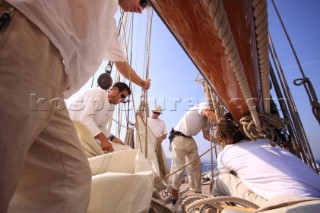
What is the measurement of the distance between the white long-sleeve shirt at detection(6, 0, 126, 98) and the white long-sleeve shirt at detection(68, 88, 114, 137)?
1.05 meters

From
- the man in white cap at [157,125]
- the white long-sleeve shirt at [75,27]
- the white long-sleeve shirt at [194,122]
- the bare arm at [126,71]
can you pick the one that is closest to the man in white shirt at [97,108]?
the bare arm at [126,71]

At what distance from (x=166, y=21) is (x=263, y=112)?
914mm

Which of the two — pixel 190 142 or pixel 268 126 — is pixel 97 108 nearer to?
pixel 268 126

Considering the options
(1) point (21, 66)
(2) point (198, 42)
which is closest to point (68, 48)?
(1) point (21, 66)

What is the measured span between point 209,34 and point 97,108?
1410 mm

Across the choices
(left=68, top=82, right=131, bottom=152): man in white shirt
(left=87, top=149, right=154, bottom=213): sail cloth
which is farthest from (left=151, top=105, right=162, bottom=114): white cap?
(left=87, top=149, right=154, bottom=213): sail cloth

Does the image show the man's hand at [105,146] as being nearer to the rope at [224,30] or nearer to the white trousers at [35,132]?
the white trousers at [35,132]

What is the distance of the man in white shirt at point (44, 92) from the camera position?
16.6 inches

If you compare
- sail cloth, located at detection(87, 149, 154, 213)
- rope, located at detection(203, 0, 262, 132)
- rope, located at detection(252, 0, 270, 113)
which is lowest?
sail cloth, located at detection(87, 149, 154, 213)

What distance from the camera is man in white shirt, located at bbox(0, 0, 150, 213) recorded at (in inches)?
16.6

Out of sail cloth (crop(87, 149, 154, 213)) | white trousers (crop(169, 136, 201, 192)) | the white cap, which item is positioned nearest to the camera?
sail cloth (crop(87, 149, 154, 213))

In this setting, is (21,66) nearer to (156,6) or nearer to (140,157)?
(156,6)

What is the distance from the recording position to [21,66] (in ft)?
1.43

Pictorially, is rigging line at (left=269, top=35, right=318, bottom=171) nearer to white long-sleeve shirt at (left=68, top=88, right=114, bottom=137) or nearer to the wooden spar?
the wooden spar
